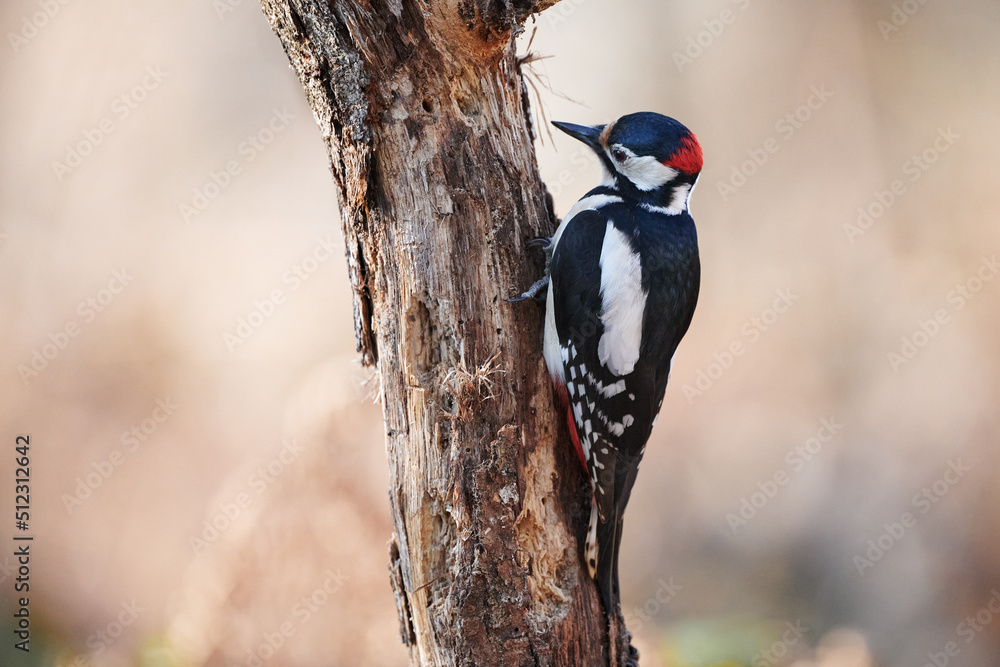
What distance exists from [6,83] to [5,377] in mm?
1852

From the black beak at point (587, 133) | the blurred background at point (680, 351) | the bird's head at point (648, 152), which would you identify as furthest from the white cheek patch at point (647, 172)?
the blurred background at point (680, 351)

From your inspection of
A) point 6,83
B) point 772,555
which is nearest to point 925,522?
point 772,555

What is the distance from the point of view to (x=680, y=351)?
4.81 metres

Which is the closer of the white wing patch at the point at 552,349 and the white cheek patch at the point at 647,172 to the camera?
the white wing patch at the point at 552,349

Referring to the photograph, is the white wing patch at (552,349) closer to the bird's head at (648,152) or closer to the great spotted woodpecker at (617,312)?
the great spotted woodpecker at (617,312)

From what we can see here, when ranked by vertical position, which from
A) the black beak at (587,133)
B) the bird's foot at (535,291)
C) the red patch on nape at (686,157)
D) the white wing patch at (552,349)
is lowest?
the white wing patch at (552,349)

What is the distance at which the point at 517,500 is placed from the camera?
1847 mm

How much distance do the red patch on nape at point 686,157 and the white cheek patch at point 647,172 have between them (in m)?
0.02

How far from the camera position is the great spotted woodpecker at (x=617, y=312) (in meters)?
1.92

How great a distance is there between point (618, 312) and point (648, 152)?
1.64 ft

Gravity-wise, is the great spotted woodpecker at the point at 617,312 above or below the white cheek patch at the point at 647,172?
below

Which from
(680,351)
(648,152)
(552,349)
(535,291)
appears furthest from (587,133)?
(680,351)

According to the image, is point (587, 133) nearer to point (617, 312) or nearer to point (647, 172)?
point (647, 172)

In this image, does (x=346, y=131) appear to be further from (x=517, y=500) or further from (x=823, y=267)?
(x=823, y=267)
